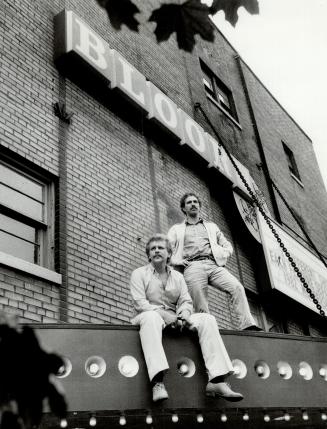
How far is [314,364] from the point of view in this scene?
5941mm

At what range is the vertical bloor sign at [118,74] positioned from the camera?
8.04 m

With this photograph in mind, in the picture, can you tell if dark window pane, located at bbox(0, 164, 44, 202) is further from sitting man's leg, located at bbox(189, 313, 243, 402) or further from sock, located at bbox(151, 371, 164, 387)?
sock, located at bbox(151, 371, 164, 387)

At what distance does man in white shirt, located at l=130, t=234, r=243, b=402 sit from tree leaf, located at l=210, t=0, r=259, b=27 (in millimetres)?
2623

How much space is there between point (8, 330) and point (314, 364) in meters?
4.71

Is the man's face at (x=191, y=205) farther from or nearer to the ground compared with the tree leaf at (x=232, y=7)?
farther from the ground

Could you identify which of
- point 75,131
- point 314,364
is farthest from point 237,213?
point 314,364

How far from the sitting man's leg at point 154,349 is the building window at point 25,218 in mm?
1961

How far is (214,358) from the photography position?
16.1ft

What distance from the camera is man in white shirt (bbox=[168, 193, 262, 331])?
6074 millimetres

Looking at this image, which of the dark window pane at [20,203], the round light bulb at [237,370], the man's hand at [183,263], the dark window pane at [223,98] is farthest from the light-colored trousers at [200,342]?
the dark window pane at [223,98]

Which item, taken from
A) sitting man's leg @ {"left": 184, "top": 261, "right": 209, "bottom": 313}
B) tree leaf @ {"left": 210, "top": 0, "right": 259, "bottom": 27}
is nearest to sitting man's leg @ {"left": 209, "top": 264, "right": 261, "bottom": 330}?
sitting man's leg @ {"left": 184, "top": 261, "right": 209, "bottom": 313}

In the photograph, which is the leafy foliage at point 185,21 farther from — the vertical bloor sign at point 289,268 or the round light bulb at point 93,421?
the vertical bloor sign at point 289,268

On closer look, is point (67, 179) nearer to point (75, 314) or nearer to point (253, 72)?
point (75, 314)

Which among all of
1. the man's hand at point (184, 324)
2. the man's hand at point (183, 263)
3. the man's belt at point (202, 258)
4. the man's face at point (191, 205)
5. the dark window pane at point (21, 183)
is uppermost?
the dark window pane at point (21, 183)
